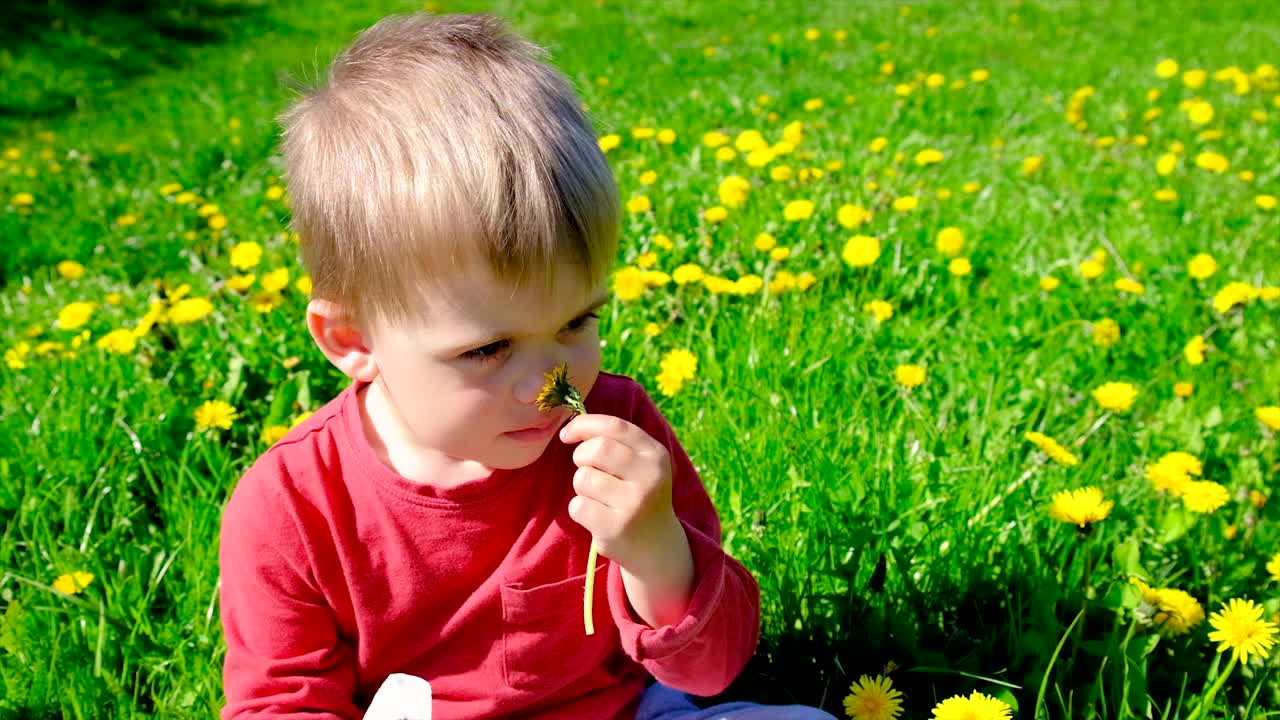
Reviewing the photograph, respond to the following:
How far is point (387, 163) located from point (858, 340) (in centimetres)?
148

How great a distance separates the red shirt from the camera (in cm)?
124

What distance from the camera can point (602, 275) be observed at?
1184 mm

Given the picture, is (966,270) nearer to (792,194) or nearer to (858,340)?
(858,340)

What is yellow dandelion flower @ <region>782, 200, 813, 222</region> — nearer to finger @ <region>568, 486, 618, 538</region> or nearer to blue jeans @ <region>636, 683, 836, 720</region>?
blue jeans @ <region>636, 683, 836, 720</region>

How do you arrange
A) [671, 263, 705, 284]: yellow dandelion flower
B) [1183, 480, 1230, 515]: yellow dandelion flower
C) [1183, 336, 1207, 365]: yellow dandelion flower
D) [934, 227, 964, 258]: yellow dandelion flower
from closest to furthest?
[1183, 480, 1230, 515]: yellow dandelion flower < [1183, 336, 1207, 365]: yellow dandelion flower < [671, 263, 705, 284]: yellow dandelion flower < [934, 227, 964, 258]: yellow dandelion flower

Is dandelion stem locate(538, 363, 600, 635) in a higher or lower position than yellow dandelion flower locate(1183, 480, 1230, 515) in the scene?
higher

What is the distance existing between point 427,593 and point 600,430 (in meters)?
0.35

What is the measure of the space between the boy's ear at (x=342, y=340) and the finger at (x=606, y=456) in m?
0.32

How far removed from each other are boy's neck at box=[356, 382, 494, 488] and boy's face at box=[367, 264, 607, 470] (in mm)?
75

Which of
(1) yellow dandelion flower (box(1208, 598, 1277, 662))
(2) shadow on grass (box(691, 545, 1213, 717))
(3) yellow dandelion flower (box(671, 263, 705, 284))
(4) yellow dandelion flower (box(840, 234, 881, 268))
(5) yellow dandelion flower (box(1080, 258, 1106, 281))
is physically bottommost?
(2) shadow on grass (box(691, 545, 1213, 717))

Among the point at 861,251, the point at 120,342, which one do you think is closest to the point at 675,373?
the point at 861,251

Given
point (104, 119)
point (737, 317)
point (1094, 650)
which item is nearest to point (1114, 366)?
point (737, 317)

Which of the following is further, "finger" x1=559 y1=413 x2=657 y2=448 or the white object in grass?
"finger" x1=559 y1=413 x2=657 y2=448

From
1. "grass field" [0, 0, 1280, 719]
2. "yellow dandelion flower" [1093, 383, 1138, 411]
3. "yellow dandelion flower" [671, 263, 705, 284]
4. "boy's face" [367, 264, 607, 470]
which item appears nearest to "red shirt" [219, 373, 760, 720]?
"boy's face" [367, 264, 607, 470]
